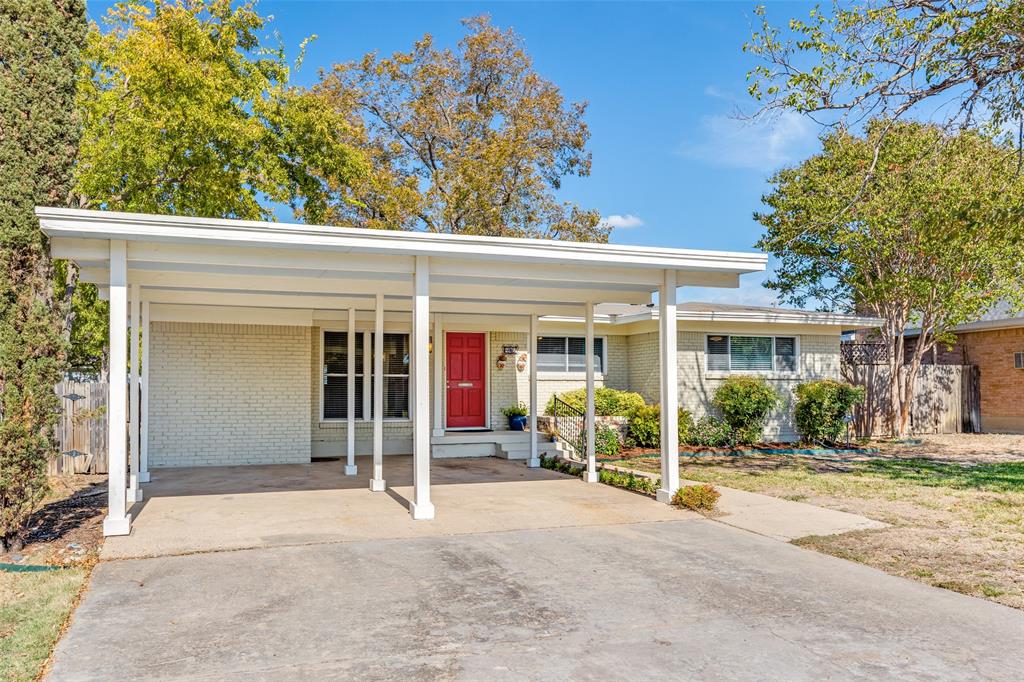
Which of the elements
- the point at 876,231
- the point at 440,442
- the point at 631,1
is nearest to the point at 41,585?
the point at 440,442

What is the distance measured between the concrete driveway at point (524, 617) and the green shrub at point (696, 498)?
174 cm

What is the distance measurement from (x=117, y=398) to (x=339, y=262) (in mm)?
2503

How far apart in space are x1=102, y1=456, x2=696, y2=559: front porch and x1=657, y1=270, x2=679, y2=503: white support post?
23.0 inches

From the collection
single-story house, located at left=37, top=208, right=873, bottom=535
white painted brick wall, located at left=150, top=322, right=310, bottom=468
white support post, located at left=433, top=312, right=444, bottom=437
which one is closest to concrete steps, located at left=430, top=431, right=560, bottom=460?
single-story house, located at left=37, top=208, right=873, bottom=535

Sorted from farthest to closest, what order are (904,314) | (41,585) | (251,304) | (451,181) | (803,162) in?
(451,181) < (803,162) < (904,314) < (251,304) < (41,585)

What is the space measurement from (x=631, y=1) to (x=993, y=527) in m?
12.2

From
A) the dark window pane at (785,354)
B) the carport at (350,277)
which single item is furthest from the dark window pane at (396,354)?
the dark window pane at (785,354)

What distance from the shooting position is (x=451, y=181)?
22938 millimetres

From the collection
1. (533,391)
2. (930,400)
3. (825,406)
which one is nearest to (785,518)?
(533,391)

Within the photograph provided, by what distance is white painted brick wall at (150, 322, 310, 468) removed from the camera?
12273mm

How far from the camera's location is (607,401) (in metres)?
15.3

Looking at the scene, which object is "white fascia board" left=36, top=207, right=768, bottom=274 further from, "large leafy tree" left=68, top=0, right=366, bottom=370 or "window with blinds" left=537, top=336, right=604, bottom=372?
"window with blinds" left=537, top=336, right=604, bottom=372

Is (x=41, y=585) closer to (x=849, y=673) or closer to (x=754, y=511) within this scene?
(x=849, y=673)

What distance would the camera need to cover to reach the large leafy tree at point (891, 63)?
28.3 ft
